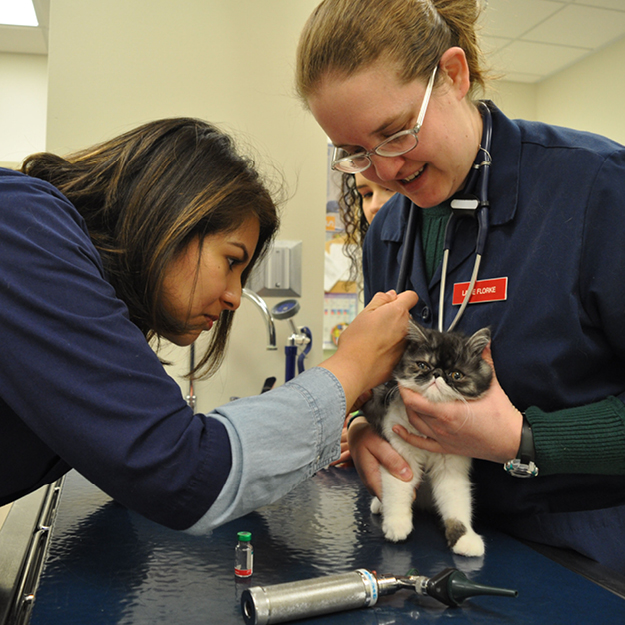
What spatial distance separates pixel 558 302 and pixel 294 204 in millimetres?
1587

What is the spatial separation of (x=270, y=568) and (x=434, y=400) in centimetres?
43

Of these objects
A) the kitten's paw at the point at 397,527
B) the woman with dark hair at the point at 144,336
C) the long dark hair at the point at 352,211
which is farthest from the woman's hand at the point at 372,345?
the long dark hair at the point at 352,211

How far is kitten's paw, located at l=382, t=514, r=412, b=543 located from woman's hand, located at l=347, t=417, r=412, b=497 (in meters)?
0.08

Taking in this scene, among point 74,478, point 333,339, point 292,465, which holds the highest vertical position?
point 292,465

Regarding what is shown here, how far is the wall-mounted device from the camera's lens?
2.41 meters

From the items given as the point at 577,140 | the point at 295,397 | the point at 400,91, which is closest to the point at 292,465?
the point at 295,397

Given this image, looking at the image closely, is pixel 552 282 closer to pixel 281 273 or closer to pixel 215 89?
pixel 281 273

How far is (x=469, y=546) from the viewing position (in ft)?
3.06

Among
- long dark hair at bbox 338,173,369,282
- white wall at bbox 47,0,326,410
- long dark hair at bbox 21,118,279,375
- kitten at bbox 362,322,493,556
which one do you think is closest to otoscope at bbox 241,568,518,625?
kitten at bbox 362,322,493,556

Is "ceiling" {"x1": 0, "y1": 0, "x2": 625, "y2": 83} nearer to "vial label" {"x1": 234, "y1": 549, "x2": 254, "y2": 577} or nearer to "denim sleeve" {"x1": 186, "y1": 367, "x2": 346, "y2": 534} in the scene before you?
"denim sleeve" {"x1": 186, "y1": 367, "x2": 346, "y2": 534}

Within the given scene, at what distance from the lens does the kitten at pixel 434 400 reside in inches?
40.0

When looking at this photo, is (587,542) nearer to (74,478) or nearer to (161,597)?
(161,597)

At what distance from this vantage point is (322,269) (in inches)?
98.6

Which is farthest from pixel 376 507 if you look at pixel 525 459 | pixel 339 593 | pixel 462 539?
pixel 339 593
